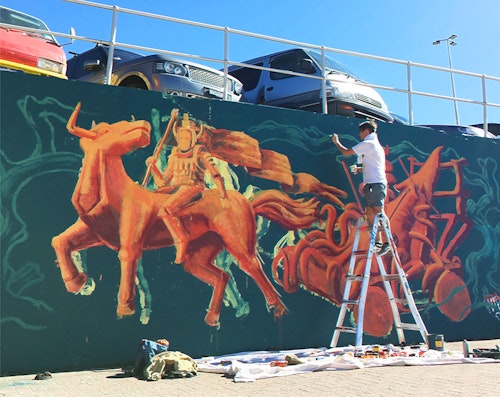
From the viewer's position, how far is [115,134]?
6.47 meters

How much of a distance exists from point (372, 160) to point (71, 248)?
13.1 ft

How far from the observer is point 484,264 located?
8773 mm

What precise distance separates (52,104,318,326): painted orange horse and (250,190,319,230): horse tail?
1.3 inches

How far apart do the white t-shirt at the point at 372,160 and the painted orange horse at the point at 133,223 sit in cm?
148

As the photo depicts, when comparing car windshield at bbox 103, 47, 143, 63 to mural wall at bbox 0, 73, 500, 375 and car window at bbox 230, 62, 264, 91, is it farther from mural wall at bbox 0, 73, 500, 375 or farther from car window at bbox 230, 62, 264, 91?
mural wall at bbox 0, 73, 500, 375

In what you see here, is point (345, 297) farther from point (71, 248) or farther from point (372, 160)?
point (71, 248)

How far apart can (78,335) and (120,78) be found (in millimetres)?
4930

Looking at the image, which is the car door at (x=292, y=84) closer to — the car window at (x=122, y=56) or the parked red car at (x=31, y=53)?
the car window at (x=122, y=56)

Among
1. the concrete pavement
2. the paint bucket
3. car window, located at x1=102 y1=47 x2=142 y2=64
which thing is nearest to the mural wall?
the concrete pavement

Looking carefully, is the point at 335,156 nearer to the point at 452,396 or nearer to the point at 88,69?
the point at 452,396

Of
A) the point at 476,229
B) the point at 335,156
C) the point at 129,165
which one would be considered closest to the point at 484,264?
the point at 476,229

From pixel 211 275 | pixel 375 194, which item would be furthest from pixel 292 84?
pixel 211 275

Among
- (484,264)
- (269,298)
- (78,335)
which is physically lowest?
(78,335)

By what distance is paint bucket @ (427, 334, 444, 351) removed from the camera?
682 centimetres
